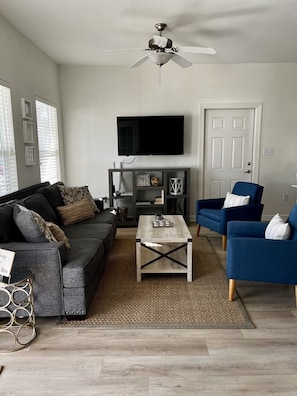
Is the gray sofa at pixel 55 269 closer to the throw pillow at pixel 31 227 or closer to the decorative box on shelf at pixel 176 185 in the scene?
the throw pillow at pixel 31 227

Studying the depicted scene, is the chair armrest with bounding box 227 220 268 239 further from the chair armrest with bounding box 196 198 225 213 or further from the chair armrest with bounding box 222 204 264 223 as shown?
the chair armrest with bounding box 196 198 225 213

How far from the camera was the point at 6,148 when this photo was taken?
10.7 feet

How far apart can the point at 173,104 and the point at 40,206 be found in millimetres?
3026

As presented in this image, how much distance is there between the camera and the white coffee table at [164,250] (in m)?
2.92

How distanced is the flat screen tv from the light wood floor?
3273mm

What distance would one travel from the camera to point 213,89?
505 centimetres

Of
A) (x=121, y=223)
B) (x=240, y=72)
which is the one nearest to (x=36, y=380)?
(x=121, y=223)

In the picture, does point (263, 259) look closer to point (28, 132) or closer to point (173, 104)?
point (28, 132)

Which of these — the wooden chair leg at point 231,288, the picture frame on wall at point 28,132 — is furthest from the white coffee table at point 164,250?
the picture frame on wall at point 28,132

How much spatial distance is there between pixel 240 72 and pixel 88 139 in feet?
9.30

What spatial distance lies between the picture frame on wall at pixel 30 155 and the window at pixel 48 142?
1.16 feet

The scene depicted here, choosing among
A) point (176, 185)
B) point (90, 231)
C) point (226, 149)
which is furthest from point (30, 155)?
point (226, 149)

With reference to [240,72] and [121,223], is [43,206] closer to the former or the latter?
[121,223]

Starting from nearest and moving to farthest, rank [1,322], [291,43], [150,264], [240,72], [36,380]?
[36,380] < [1,322] < [150,264] < [291,43] < [240,72]
